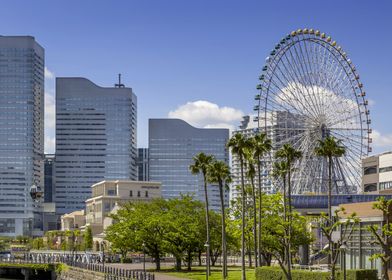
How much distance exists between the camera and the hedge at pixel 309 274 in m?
74.0

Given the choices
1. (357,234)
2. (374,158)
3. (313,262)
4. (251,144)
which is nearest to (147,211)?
(313,262)

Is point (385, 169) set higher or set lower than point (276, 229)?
higher

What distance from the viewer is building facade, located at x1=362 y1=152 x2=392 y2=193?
180m

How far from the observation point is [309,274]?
3113 inches

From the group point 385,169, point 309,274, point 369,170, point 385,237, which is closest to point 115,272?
point 309,274

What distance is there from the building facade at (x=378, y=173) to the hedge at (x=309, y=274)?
95.3 meters

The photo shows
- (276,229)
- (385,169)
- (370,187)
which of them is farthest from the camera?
(370,187)

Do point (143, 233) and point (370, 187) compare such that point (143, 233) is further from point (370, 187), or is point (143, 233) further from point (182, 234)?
point (370, 187)

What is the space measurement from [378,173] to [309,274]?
112m

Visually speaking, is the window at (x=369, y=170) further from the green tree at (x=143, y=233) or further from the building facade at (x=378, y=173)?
the green tree at (x=143, y=233)

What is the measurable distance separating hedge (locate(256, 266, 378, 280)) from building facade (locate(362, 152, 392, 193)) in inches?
3751

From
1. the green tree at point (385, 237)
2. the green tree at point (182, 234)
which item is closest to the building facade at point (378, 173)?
the green tree at point (182, 234)

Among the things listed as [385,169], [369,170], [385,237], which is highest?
[369,170]

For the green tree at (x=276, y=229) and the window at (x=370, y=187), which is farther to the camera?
the window at (x=370, y=187)
